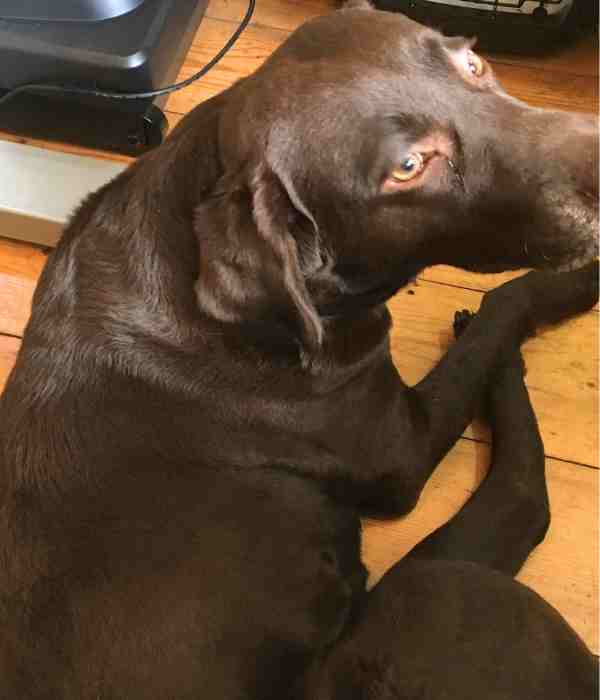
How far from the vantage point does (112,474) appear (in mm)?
1182

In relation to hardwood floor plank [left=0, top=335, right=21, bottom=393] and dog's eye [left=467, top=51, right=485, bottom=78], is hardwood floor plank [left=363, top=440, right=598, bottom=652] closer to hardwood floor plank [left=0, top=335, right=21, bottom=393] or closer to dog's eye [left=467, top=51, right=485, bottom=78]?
dog's eye [left=467, top=51, right=485, bottom=78]

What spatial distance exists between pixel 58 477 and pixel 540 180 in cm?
85

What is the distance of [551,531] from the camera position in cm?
166

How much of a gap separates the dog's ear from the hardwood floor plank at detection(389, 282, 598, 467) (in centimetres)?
82

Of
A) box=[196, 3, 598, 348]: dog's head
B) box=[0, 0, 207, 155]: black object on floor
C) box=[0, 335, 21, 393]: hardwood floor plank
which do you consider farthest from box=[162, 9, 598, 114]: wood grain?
box=[196, 3, 598, 348]: dog's head

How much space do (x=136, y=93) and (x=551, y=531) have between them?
1.52m

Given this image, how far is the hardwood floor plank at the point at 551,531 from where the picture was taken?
161 centimetres

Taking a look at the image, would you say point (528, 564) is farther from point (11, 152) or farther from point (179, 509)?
point (11, 152)

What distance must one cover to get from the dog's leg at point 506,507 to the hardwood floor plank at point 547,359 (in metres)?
0.12

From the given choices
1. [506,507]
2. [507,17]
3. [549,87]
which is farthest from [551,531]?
[507,17]

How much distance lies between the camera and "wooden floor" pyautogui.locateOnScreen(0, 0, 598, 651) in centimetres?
163

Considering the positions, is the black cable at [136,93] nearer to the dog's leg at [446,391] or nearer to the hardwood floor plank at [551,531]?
the dog's leg at [446,391]

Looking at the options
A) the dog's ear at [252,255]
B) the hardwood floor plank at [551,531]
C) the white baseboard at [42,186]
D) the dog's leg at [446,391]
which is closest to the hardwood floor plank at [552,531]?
the hardwood floor plank at [551,531]

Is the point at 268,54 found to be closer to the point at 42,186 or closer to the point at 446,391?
the point at 42,186
